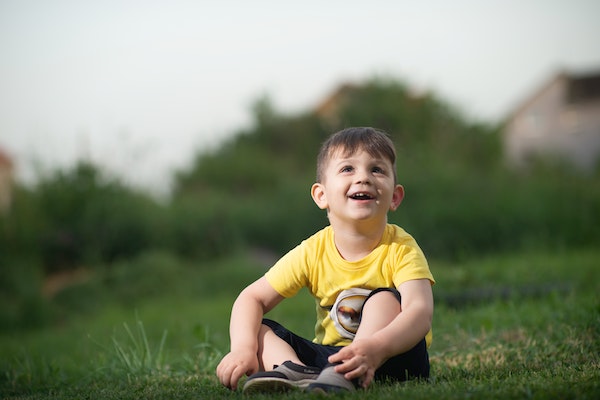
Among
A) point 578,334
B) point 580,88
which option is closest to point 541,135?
point 580,88

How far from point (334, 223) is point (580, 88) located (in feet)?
128

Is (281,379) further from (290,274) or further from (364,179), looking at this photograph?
(364,179)

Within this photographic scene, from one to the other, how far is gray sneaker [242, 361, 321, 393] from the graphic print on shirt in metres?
0.23

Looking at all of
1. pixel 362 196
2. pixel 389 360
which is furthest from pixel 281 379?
pixel 362 196

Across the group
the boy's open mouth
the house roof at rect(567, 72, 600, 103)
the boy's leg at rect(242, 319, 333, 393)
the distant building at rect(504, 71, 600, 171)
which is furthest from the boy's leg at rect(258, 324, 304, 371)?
the house roof at rect(567, 72, 600, 103)

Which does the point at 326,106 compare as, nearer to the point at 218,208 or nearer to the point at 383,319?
the point at 218,208

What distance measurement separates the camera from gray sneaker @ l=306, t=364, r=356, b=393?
2.30 m

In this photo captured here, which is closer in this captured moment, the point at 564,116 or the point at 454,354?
the point at 454,354

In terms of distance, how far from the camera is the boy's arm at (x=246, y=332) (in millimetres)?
2568

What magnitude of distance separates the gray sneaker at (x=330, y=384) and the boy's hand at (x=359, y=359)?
0.02m

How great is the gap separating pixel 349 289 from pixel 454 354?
4.23 feet

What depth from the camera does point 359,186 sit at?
2707 mm

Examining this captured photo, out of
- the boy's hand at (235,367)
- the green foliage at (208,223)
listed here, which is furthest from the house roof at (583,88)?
the boy's hand at (235,367)

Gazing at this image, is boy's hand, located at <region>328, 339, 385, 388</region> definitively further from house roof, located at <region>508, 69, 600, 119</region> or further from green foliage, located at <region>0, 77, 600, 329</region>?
house roof, located at <region>508, 69, 600, 119</region>
